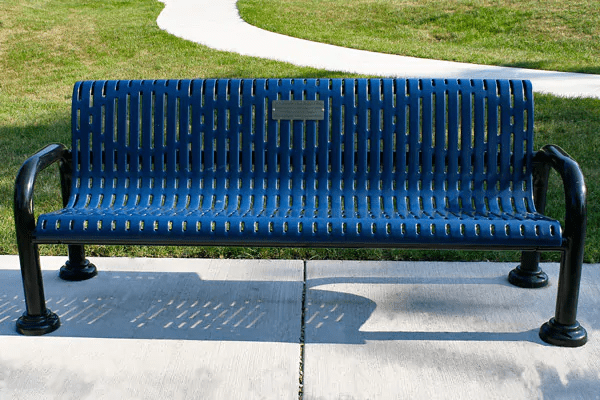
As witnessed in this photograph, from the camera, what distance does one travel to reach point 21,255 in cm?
329

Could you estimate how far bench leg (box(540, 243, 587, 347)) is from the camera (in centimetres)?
317

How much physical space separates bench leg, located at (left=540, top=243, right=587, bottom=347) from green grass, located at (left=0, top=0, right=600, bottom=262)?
103cm

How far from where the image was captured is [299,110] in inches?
145

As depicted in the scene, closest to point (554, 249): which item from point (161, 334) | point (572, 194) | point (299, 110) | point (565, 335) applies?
point (572, 194)

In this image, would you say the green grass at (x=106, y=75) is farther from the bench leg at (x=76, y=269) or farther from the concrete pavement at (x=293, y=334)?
the bench leg at (x=76, y=269)

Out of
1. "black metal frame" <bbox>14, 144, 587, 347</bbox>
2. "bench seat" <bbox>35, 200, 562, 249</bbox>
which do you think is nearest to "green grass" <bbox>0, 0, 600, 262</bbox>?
"black metal frame" <bbox>14, 144, 587, 347</bbox>

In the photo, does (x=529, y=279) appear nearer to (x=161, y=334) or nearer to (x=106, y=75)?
(x=161, y=334)

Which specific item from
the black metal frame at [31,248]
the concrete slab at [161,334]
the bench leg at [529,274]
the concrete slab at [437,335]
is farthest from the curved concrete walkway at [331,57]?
the black metal frame at [31,248]

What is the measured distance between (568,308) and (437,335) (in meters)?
0.58

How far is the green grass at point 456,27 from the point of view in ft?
39.3

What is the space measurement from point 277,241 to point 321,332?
20.0 inches

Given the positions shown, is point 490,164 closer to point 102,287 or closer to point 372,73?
point 102,287

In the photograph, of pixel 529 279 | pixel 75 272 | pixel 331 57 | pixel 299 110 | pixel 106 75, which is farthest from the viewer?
pixel 331 57

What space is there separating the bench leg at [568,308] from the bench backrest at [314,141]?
49 centimetres
